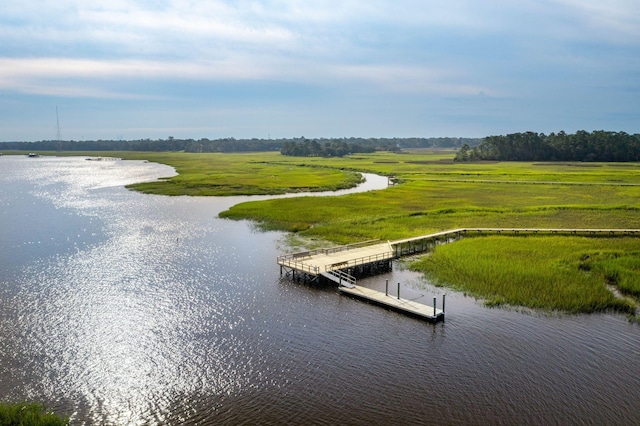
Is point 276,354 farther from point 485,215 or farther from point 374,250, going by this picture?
point 485,215

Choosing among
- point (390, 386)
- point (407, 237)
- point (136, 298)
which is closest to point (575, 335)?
point (390, 386)

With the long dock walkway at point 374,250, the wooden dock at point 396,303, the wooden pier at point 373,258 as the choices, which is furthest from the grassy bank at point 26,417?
the long dock walkway at point 374,250

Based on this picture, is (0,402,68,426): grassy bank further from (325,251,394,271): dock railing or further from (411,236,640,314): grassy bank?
(411,236,640,314): grassy bank

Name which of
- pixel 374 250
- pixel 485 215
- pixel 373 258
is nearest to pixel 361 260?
pixel 373 258

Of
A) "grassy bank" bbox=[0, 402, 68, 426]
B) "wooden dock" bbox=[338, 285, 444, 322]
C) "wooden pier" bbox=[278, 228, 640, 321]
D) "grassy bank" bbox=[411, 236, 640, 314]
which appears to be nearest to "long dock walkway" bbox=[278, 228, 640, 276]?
"wooden pier" bbox=[278, 228, 640, 321]

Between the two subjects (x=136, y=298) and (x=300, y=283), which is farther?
(x=300, y=283)

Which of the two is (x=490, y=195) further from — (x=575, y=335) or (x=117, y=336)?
(x=117, y=336)
